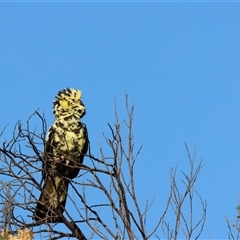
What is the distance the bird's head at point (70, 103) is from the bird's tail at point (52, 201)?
619mm

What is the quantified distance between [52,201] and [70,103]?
1046 millimetres

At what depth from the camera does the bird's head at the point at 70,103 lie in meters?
6.74

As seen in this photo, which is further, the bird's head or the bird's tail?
the bird's head

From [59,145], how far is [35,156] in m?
1.20

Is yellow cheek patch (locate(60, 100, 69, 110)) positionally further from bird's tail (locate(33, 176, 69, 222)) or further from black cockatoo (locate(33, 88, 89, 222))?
bird's tail (locate(33, 176, 69, 222))

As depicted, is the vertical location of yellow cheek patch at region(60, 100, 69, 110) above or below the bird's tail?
above

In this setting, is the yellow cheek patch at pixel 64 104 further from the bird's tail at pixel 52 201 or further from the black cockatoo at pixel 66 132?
the bird's tail at pixel 52 201

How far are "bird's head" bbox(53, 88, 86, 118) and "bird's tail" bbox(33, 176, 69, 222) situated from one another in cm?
62

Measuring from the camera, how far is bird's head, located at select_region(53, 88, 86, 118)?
6.74 m

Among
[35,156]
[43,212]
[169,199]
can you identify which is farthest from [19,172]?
[169,199]

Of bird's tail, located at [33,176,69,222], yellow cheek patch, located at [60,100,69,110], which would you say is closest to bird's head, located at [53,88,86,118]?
yellow cheek patch, located at [60,100,69,110]

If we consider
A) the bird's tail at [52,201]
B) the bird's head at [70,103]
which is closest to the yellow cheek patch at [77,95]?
the bird's head at [70,103]

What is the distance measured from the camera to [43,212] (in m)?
5.93

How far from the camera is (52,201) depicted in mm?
6168
